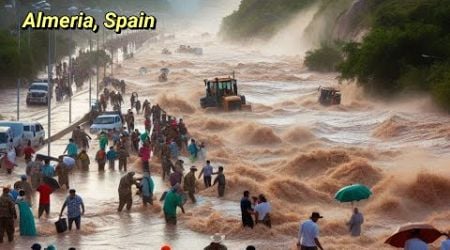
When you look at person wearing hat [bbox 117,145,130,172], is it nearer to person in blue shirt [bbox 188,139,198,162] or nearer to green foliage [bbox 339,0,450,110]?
person in blue shirt [bbox 188,139,198,162]

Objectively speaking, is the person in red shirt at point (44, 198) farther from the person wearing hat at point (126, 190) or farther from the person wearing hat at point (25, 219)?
the person wearing hat at point (126, 190)

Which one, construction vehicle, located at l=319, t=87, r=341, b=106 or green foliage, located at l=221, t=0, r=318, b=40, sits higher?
green foliage, located at l=221, t=0, r=318, b=40

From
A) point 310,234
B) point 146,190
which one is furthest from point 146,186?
point 310,234

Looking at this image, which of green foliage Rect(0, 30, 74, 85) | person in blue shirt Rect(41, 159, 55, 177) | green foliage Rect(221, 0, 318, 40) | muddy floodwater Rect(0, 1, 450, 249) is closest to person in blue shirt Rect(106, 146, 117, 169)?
muddy floodwater Rect(0, 1, 450, 249)

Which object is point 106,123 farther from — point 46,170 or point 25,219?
point 25,219

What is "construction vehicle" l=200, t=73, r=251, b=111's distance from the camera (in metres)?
50.8

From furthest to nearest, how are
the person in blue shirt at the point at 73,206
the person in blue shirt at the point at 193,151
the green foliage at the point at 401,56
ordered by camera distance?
1. the green foliage at the point at 401,56
2. the person in blue shirt at the point at 193,151
3. the person in blue shirt at the point at 73,206

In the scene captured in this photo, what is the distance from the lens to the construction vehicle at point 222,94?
50.8 meters

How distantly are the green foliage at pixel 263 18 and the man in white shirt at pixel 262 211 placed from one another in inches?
5477

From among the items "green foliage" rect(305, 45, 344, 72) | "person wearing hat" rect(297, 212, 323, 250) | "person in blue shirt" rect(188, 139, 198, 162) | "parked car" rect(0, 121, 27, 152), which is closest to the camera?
"person wearing hat" rect(297, 212, 323, 250)

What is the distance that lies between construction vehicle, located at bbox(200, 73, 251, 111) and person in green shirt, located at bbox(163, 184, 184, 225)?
28488 millimetres

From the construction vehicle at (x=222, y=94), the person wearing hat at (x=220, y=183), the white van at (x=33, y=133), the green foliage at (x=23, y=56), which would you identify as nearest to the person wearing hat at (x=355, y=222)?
the person wearing hat at (x=220, y=183)

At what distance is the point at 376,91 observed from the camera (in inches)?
2413

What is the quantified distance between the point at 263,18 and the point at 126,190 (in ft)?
501
